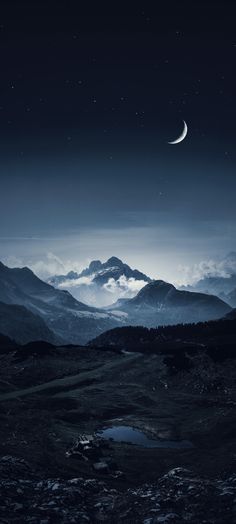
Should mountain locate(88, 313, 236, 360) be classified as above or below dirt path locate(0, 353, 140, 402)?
above

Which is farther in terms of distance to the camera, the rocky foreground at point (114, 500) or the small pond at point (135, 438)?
the small pond at point (135, 438)

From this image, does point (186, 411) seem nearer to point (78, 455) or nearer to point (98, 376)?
point (78, 455)

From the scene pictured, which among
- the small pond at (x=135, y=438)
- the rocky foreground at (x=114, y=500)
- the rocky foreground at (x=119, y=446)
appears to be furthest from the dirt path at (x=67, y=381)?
the rocky foreground at (x=114, y=500)

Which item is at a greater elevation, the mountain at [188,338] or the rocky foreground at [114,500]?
the mountain at [188,338]

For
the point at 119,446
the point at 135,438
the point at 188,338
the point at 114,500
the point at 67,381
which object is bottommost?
the point at 135,438

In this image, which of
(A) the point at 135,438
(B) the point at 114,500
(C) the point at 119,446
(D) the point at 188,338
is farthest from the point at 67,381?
(D) the point at 188,338

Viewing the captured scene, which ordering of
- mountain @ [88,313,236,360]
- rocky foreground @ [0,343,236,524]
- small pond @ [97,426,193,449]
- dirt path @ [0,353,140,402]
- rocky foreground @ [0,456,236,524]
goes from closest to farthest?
rocky foreground @ [0,456,236,524] < rocky foreground @ [0,343,236,524] < small pond @ [97,426,193,449] < dirt path @ [0,353,140,402] < mountain @ [88,313,236,360]

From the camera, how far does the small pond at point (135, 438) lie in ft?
158

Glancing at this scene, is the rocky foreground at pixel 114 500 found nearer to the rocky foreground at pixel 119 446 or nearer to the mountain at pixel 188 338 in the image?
the rocky foreground at pixel 119 446

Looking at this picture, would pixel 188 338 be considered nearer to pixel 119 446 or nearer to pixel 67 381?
pixel 67 381

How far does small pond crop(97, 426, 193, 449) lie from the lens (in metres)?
48.0

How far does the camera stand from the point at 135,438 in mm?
51219

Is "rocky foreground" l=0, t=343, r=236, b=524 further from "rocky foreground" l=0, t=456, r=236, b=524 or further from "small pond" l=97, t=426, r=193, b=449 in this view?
"small pond" l=97, t=426, r=193, b=449

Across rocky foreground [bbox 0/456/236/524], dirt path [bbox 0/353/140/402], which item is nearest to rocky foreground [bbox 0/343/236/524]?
rocky foreground [bbox 0/456/236/524]
